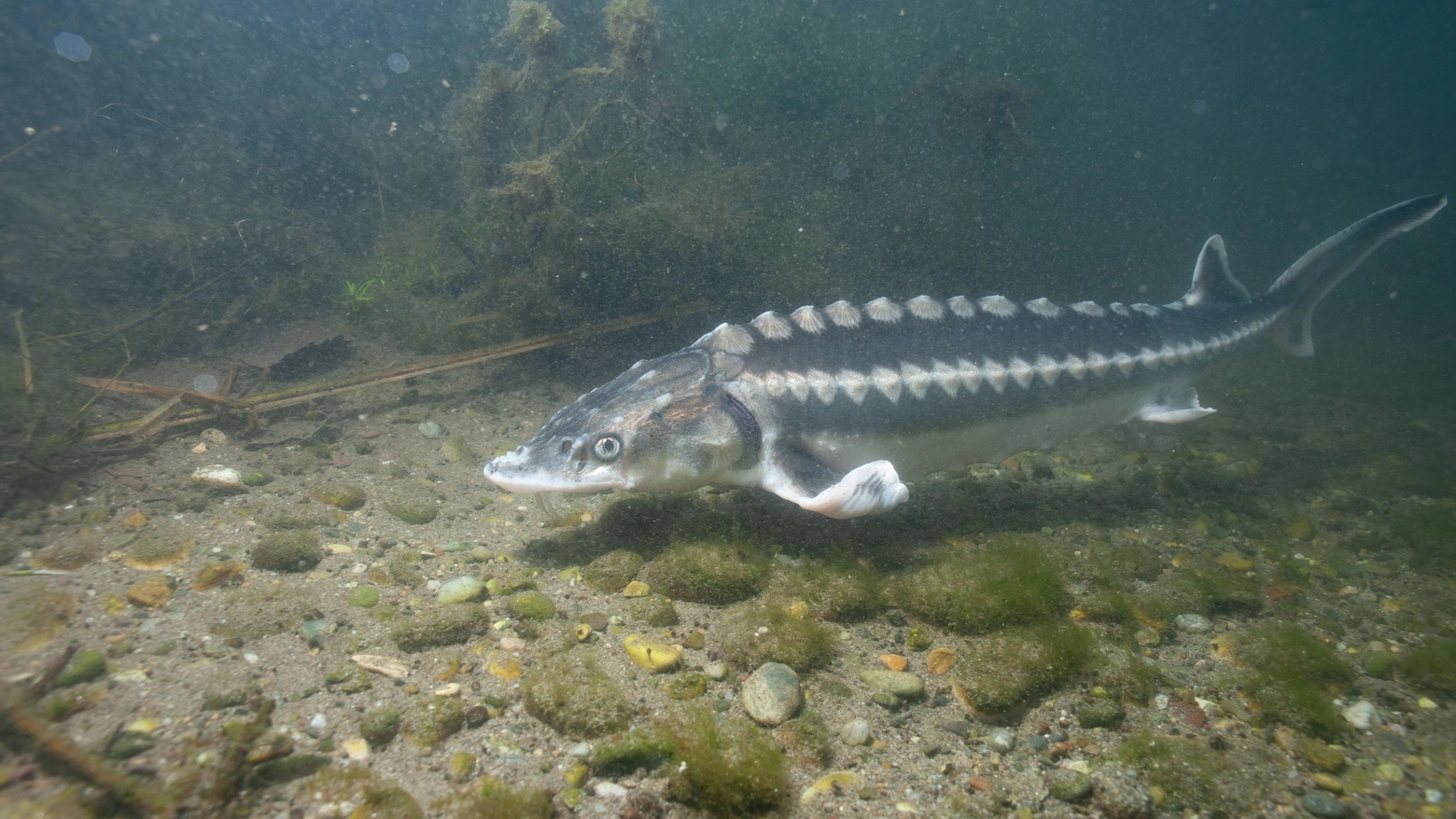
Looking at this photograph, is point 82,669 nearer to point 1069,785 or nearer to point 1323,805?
point 1069,785

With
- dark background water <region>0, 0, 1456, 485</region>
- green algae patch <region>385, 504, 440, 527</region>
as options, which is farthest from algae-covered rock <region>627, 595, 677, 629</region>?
dark background water <region>0, 0, 1456, 485</region>

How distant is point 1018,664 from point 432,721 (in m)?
2.22

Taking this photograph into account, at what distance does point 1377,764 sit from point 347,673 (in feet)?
11.7

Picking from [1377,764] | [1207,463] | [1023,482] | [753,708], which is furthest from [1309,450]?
[753,708]

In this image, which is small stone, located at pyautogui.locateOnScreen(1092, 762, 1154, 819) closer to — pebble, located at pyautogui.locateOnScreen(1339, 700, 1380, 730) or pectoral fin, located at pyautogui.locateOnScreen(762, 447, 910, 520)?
pebble, located at pyautogui.locateOnScreen(1339, 700, 1380, 730)

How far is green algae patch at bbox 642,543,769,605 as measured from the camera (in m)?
2.75

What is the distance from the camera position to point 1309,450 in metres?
5.95

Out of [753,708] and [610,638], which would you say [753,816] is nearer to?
[753,708]

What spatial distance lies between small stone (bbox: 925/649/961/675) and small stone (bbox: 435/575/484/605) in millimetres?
2033

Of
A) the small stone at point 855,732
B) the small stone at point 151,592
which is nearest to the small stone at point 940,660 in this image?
the small stone at point 855,732

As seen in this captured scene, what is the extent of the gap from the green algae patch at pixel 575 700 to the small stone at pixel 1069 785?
1411mm

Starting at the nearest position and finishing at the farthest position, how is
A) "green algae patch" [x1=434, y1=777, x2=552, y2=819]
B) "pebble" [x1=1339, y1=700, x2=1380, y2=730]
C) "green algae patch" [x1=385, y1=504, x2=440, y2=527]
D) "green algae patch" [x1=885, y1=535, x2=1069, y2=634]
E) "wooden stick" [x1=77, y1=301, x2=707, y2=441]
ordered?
1. "green algae patch" [x1=434, y1=777, x2=552, y2=819]
2. "pebble" [x1=1339, y1=700, x2=1380, y2=730]
3. "green algae patch" [x1=885, y1=535, x2=1069, y2=634]
4. "green algae patch" [x1=385, y1=504, x2=440, y2=527]
5. "wooden stick" [x1=77, y1=301, x2=707, y2=441]

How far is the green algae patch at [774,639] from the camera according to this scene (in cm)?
235

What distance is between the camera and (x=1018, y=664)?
91.7 inches
